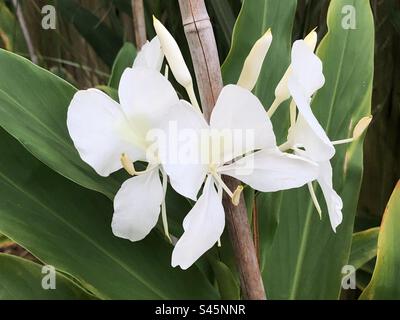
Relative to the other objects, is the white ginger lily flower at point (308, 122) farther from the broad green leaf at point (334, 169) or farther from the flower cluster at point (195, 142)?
the broad green leaf at point (334, 169)

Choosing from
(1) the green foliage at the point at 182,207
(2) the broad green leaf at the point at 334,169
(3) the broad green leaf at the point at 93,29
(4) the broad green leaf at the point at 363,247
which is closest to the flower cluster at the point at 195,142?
(1) the green foliage at the point at 182,207

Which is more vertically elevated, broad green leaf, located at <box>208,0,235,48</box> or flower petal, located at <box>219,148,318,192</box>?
broad green leaf, located at <box>208,0,235,48</box>

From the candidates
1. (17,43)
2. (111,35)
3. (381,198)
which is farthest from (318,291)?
(17,43)

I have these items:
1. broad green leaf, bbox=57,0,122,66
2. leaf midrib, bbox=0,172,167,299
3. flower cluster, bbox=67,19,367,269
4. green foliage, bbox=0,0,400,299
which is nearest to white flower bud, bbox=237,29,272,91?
flower cluster, bbox=67,19,367,269

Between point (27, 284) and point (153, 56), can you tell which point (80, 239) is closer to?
point (27, 284)

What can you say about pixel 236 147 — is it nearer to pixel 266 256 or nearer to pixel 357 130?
pixel 357 130

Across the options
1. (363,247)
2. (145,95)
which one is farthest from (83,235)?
(363,247)

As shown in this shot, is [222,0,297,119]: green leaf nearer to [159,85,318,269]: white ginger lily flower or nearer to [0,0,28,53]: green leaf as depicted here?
[159,85,318,269]: white ginger lily flower
